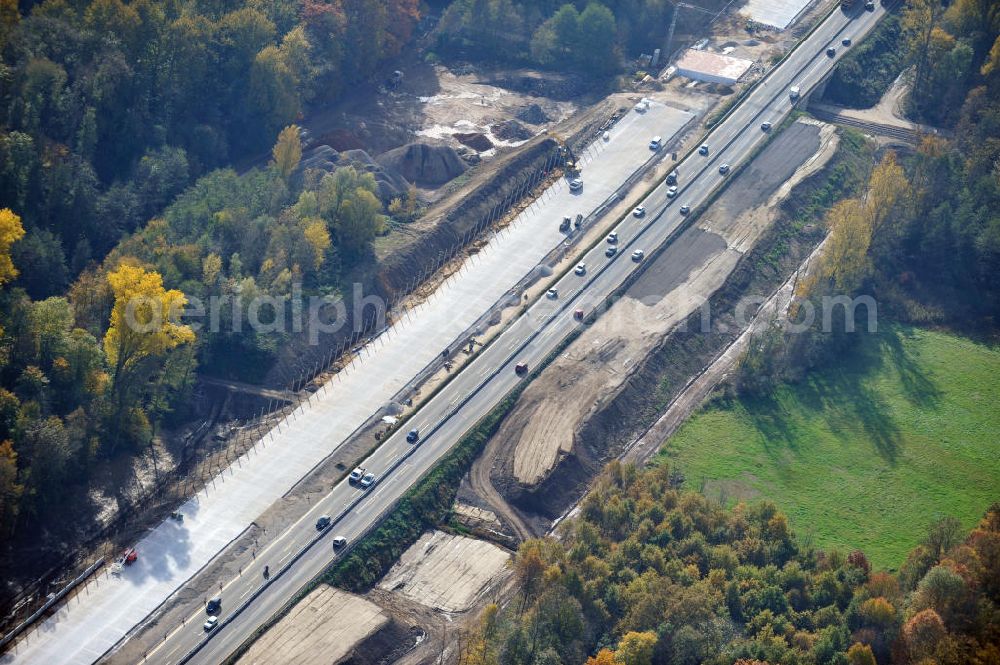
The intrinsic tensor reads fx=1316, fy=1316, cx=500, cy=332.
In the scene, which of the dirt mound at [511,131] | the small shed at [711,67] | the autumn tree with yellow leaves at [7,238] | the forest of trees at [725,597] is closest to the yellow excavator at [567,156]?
the dirt mound at [511,131]

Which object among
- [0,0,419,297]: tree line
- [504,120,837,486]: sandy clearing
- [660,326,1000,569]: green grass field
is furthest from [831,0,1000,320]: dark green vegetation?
[0,0,419,297]: tree line

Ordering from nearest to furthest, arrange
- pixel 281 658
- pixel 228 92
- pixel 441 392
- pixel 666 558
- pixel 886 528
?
pixel 281 658 → pixel 666 558 → pixel 886 528 → pixel 441 392 → pixel 228 92

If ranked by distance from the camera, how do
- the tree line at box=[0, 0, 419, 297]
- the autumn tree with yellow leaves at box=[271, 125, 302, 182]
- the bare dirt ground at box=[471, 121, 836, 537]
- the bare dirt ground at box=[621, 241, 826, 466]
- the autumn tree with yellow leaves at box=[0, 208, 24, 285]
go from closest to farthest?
1. the autumn tree with yellow leaves at box=[0, 208, 24, 285]
2. the bare dirt ground at box=[471, 121, 836, 537]
3. the bare dirt ground at box=[621, 241, 826, 466]
4. the tree line at box=[0, 0, 419, 297]
5. the autumn tree with yellow leaves at box=[271, 125, 302, 182]

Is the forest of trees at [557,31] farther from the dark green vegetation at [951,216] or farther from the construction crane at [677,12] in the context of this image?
the dark green vegetation at [951,216]

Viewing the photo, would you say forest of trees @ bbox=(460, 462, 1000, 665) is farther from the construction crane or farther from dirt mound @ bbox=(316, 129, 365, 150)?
the construction crane

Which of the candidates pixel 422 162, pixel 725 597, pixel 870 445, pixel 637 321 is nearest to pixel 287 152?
pixel 422 162

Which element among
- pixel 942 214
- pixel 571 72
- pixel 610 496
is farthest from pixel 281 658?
pixel 571 72

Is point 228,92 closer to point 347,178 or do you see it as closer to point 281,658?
point 347,178

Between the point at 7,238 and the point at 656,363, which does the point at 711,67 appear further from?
the point at 7,238
